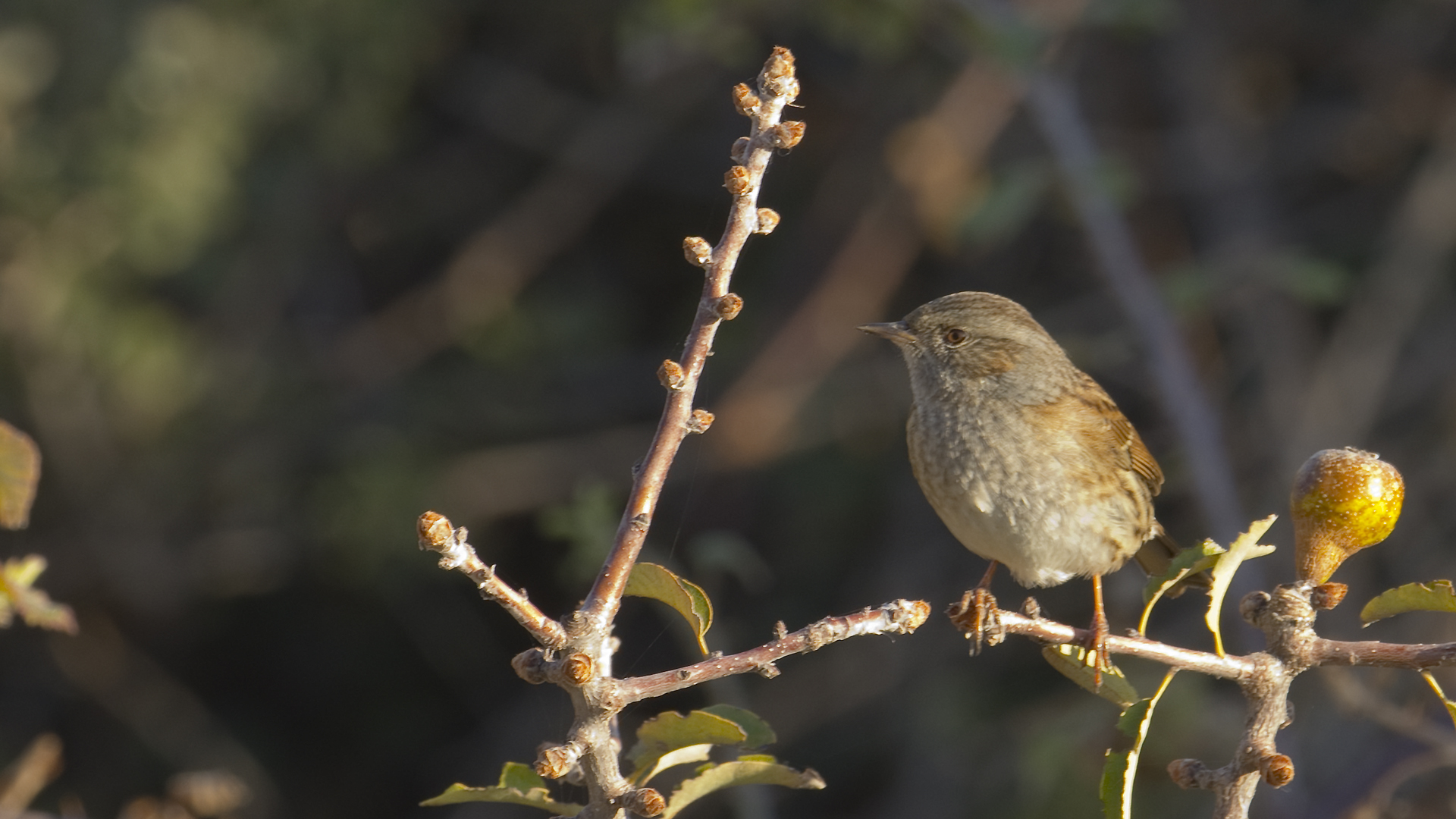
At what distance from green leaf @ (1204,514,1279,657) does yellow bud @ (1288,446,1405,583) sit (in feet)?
0.19

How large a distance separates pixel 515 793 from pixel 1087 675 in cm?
88

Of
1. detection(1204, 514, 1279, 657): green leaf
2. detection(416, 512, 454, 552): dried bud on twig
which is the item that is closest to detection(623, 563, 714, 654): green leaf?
detection(416, 512, 454, 552): dried bud on twig

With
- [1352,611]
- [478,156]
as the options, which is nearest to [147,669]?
[478,156]

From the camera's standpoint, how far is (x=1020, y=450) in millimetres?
3539

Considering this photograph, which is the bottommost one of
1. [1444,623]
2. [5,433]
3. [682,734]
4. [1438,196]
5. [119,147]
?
[682,734]

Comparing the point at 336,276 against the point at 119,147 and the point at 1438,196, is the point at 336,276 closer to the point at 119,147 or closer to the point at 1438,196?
the point at 119,147

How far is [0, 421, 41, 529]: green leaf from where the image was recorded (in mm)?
2377

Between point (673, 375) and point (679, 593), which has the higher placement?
point (673, 375)

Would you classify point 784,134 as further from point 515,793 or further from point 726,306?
point 515,793

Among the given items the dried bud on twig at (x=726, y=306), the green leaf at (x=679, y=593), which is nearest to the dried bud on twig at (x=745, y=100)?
the dried bud on twig at (x=726, y=306)

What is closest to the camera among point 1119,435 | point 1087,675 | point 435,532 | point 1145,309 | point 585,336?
point 435,532

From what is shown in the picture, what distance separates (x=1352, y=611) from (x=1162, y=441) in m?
1.02

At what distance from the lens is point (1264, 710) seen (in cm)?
195

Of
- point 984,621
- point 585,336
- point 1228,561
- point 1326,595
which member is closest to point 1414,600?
point 1326,595
